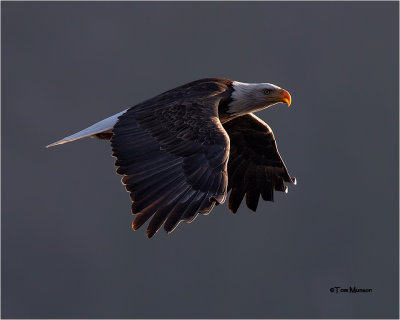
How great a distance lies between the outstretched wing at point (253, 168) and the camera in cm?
1251

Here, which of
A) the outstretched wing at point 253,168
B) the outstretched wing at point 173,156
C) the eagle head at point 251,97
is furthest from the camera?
the outstretched wing at point 253,168

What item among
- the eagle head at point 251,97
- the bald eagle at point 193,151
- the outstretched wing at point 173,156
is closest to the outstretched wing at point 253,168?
the bald eagle at point 193,151

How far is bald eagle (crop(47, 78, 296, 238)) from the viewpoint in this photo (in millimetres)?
9633

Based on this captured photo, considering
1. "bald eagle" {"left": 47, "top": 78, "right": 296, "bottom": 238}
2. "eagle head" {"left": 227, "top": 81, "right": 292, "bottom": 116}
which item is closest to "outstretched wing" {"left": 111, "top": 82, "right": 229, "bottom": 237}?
"bald eagle" {"left": 47, "top": 78, "right": 296, "bottom": 238}

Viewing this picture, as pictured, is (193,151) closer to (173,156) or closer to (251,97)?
(173,156)

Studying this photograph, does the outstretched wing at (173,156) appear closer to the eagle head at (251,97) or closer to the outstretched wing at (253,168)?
the eagle head at (251,97)

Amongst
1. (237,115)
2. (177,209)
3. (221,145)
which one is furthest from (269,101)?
(177,209)

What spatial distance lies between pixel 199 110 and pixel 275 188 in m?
2.43

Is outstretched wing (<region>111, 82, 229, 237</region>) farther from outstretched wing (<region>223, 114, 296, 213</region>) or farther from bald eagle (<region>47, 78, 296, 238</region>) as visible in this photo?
outstretched wing (<region>223, 114, 296, 213</region>)

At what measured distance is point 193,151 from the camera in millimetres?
10164

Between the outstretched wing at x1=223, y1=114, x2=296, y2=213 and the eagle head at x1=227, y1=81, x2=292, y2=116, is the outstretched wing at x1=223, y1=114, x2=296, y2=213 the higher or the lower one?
the lower one

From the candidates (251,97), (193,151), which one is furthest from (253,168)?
(193,151)

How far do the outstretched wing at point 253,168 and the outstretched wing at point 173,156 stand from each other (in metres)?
1.32

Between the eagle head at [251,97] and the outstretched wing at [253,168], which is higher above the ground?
the eagle head at [251,97]
